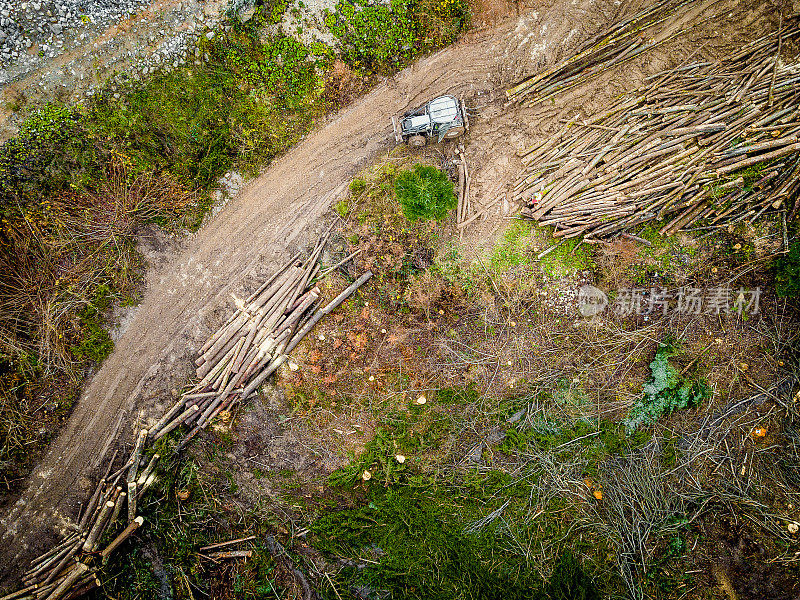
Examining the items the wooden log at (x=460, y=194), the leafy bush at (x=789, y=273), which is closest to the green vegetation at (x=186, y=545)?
the wooden log at (x=460, y=194)

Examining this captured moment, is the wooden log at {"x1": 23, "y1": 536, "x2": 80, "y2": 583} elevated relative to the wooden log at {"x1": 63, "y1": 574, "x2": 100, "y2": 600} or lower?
elevated

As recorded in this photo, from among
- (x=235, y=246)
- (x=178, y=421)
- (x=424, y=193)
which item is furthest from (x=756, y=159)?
(x=178, y=421)

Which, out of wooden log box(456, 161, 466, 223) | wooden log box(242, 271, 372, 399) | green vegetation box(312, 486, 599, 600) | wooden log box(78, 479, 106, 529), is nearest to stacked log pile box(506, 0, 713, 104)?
wooden log box(456, 161, 466, 223)

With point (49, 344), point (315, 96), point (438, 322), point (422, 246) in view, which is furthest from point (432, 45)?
point (49, 344)

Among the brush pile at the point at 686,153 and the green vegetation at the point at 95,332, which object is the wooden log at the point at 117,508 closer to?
the green vegetation at the point at 95,332

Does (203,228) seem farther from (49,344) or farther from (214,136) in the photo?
(49,344)

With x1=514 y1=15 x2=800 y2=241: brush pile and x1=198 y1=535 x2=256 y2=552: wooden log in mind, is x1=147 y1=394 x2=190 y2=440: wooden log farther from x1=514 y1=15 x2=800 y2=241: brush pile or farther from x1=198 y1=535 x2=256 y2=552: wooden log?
x1=514 y1=15 x2=800 y2=241: brush pile

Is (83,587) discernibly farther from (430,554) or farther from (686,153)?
(686,153)
